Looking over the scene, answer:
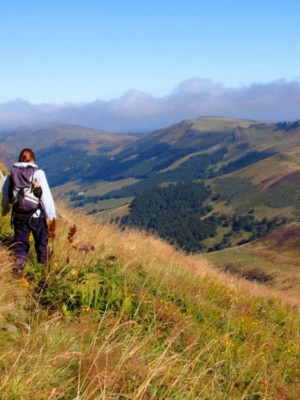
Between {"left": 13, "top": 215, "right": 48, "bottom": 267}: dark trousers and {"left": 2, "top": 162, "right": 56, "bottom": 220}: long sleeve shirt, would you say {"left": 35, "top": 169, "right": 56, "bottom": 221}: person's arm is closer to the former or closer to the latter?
{"left": 2, "top": 162, "right": 56, "bottom": 220}: long sleeve shirt

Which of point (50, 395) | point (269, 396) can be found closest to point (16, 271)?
point (50, 395)

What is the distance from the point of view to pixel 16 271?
19.0ft

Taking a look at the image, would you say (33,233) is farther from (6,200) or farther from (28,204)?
(6,200)

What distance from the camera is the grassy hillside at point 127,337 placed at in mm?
3393

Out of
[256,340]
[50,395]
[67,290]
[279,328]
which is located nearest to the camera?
[50,395]

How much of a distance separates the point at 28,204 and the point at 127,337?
2914 millimetres

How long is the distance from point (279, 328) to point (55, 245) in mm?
4618

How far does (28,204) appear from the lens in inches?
252

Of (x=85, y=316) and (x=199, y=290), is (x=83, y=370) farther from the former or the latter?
(x=199, y=290)

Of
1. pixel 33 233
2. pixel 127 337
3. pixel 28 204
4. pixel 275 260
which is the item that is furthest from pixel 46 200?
pixel 275 260

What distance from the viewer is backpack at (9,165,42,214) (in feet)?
21.0

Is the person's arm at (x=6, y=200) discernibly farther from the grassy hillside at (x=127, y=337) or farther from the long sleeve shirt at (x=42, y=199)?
the grassy hillside at (x=127, y=337)

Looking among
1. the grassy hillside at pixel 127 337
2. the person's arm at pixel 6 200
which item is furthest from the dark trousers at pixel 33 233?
the grassy hillside at pixel 127 337

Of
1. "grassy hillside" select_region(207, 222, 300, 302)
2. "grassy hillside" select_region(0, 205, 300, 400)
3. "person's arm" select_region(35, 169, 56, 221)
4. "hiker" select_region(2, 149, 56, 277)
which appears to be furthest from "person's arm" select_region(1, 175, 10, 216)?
"grassy hillside" select_region(207, 222, 300, 302)
